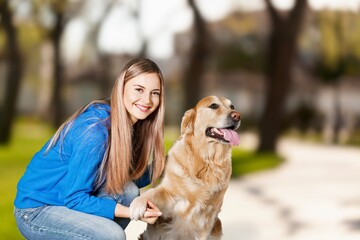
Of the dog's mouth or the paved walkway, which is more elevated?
the paved walkway

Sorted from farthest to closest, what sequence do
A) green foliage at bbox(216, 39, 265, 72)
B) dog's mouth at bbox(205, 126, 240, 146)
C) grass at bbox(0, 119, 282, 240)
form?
green foliage at bbox(216, 39, 265, 72) → grass at bbox(0, 119, 282, 240) → dog's mouth at bbox(205, 126, 240, 146)

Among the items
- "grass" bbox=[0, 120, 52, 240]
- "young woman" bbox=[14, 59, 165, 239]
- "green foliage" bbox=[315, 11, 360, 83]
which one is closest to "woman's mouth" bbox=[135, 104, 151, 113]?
"young woman" bbox=[14, 59, 165, 239]

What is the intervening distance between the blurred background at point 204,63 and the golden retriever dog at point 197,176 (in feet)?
14.6

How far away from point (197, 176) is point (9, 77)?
5983mm

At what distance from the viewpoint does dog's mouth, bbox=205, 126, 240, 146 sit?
191 cm

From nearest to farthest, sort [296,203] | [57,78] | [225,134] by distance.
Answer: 1. [225,134]
2. [296,203]
3. [57,78]

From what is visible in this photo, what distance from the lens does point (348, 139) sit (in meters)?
9.41

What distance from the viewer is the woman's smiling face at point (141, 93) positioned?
1807 mm


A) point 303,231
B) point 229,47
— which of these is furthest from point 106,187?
point 229,47

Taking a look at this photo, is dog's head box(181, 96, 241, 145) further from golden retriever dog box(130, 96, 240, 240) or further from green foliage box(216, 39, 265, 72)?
→ green foliage box(216, 39, 265, 72)

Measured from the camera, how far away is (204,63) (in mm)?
7836

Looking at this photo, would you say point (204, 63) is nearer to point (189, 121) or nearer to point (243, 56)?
point (243, 56)

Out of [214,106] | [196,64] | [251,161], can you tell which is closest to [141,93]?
[214,106]

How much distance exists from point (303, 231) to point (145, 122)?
211cm
